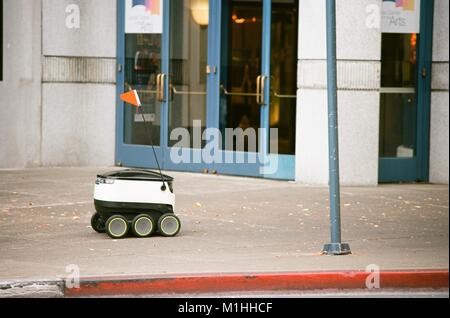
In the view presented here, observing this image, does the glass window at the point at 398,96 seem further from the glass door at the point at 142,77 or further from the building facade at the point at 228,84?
the glass door at the point at 142,77

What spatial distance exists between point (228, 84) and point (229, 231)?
17.4 feet

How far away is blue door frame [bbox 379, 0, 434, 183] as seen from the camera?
1586 centimetres

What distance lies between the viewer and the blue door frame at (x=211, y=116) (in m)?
15.8

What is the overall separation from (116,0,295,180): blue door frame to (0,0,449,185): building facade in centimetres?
2

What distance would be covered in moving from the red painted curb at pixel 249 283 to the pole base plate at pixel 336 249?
42.5 inches

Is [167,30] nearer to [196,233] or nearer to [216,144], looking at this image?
[216,144]

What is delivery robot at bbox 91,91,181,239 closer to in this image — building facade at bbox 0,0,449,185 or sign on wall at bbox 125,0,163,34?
building facade at bbox 0,0,449,185

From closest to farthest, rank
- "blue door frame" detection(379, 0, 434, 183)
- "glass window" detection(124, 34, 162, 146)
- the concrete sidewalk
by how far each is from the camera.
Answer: the concrete sidewalk
"blue door frame" detection(379, 0, 434, 183)
"glass window" detection(124, 34, 162, 146)

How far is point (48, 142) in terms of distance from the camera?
55.5 feet

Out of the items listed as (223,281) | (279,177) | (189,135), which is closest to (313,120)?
(279,177)

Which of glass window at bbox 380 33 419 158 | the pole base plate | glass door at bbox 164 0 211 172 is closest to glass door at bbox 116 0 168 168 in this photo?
glass door at bbox 164 0 211 172

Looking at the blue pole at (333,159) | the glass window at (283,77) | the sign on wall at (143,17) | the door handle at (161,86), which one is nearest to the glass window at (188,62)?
the door handle at (161,86)

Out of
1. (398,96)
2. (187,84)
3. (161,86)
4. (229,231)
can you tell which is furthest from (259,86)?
(229,231)
